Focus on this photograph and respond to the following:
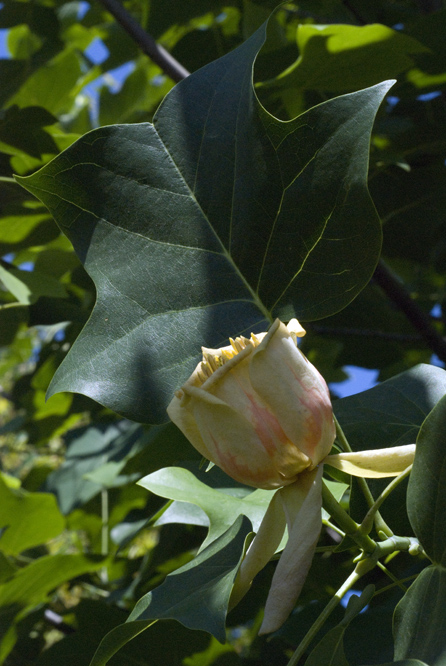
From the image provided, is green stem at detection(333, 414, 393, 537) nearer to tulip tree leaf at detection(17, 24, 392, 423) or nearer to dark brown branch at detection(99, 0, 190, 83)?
tulip tree leaf at detection(17, 24, 392, 423)

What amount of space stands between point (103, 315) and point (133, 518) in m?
1.00

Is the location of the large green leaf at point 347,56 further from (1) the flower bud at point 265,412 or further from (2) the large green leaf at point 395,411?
(1) the flower bud at point 265,412

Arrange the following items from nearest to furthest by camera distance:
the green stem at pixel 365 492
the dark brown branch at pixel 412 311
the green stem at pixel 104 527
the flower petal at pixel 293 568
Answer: the flower petal at pixel 293 568, the green stem at pixel 365 492, the dark brown branch at pixel 412 311, the green stem at pixel 104 527

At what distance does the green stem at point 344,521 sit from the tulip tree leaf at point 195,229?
183mm

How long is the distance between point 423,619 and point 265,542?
14cm

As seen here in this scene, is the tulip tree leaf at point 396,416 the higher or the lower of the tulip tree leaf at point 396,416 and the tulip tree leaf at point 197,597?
the lower

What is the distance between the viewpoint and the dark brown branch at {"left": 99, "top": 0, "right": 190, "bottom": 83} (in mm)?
1276

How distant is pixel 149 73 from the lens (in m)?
2.06

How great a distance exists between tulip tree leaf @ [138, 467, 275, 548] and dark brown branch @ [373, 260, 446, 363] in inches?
24.1

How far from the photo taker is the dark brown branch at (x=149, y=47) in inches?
50.3

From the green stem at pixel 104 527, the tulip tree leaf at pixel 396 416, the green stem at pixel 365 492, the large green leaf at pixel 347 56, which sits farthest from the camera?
the green stem at pixel 104 527

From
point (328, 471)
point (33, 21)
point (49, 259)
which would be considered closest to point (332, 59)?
point (49, 259)

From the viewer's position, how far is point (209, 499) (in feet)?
2.41

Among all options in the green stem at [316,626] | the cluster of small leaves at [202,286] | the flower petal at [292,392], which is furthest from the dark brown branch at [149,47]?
the green stem at [316,626]
